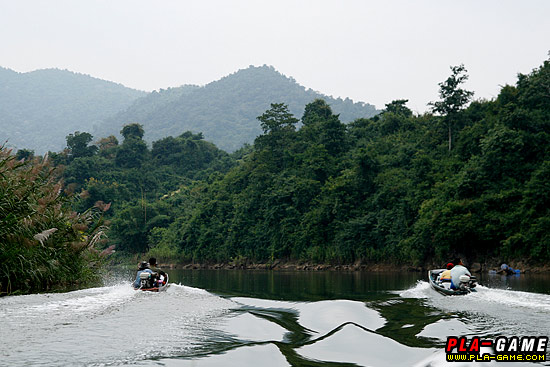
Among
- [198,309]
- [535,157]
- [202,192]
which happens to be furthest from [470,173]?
[202,192]

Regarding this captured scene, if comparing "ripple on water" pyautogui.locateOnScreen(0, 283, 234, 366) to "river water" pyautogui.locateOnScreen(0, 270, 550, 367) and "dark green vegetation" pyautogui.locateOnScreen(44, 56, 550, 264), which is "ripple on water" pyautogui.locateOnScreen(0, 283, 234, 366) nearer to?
"river water" pyautogui.locateOnScreen(0, 270, 550, 367)

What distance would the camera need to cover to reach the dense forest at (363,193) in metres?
38.0

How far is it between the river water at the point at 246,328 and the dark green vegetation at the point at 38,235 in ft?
3.44

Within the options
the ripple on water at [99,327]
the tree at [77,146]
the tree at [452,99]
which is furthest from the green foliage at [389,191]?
the ripple on water at [99,327]

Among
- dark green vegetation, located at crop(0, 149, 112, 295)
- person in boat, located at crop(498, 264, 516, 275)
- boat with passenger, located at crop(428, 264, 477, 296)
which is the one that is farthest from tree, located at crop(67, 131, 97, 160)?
boat with passenger, located at crop(428, 264, 477, 296)

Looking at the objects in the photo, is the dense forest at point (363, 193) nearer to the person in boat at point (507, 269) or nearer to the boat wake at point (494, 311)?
the person in boat at point (507, 269)

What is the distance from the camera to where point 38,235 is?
13883mm

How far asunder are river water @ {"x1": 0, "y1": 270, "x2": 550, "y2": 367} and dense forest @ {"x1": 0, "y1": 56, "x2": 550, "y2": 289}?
3428mm

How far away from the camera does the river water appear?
7375mm

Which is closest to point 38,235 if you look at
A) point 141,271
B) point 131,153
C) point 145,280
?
point 145,280

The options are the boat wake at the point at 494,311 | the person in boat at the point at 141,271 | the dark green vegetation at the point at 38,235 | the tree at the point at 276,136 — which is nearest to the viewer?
the boat wake at the point at 494,311

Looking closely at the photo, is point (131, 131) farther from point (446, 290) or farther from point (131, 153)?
point (446, 290)

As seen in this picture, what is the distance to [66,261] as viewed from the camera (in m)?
16.6

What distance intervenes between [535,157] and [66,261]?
33948 mm
